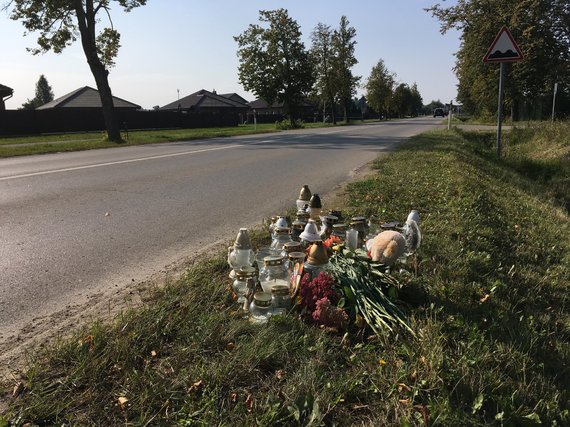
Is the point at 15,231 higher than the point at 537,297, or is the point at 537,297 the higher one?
the point at 15,231

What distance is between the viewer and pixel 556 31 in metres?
24.5

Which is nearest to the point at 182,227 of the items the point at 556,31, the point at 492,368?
the point at 492,368

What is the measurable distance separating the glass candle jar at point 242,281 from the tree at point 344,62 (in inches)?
2350

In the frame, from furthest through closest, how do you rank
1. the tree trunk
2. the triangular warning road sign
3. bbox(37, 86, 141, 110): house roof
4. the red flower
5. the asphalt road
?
1. bbox(37, 86, 141, 110): house roof
2. the tree trunk
3. the triangular warning road sign
4. the asphalt road
5. the red flower

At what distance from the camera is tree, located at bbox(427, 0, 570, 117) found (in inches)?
880

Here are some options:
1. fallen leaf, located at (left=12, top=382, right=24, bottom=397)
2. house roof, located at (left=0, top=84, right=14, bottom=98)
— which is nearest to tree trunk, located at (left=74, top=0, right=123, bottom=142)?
house roof, located at (left=0, top=84, right=14, bottom=98)

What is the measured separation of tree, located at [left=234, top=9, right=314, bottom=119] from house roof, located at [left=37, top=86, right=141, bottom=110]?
42.8 ft

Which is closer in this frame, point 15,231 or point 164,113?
point 15,231

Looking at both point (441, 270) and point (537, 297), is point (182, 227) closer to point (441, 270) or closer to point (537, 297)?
point (441, 270)

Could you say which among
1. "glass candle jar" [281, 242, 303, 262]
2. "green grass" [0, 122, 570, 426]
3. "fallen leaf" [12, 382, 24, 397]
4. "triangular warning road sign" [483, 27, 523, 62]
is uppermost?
"triangular warning road sign" [483, 27, 523, 62]

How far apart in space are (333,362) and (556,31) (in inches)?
1106

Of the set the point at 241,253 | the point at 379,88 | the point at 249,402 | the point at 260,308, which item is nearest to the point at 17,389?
the point at 249,402

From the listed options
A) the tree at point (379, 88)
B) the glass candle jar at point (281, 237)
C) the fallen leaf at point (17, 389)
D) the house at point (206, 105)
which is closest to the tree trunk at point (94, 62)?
the glass candle jar at point (281, 237)

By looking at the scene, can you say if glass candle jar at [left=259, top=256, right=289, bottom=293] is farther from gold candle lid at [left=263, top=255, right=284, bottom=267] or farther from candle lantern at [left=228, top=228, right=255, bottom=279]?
candle lantern at [left=228, top=228, right=255, bottom=279]
